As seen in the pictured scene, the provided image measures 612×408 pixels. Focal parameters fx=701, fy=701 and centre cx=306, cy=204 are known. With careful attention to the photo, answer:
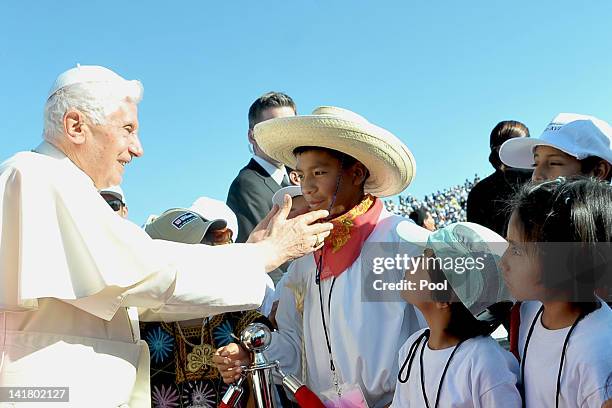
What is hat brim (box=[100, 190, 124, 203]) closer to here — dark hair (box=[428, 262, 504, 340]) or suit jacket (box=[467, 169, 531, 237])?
suit jacket (box=[467, 169, 531, 237])

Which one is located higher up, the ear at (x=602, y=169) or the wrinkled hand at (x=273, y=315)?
the ear at (x=602, y=169)

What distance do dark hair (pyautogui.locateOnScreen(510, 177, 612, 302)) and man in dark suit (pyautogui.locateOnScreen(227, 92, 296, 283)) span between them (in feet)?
8.75

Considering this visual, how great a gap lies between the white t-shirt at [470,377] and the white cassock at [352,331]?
0.31 meters

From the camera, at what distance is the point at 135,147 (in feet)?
8.94

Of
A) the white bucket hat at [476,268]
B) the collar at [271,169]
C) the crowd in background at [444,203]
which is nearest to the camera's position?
the white bucket hat at [476,268]

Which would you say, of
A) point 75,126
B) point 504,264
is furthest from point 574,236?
point 75,126

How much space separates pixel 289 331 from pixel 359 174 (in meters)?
0.86

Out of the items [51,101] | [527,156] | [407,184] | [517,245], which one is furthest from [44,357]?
[527,156]

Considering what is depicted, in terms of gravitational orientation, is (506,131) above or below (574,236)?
above

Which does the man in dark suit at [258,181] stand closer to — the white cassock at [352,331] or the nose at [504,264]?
the white cassock at [352,331]

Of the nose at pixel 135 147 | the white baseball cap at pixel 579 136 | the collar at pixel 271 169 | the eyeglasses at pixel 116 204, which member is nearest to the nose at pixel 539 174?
the white baseball cap at pixel 579 136

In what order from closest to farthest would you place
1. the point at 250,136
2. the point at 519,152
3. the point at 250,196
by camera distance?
the point at 519,152 < the point at 250,196 < the point at 250,136

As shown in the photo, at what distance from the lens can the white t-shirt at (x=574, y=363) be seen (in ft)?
6.96

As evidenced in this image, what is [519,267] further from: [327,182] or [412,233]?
[327,182]
